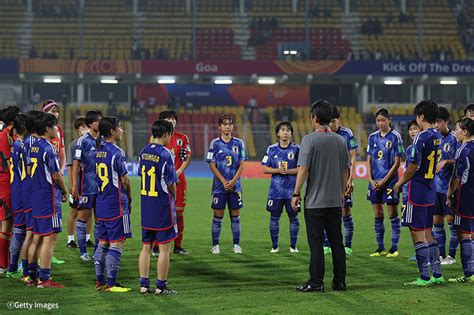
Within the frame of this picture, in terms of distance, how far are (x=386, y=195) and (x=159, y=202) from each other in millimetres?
4569

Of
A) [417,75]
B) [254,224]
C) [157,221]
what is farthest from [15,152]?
[417,75]

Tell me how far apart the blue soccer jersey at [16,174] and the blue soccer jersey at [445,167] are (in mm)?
5512

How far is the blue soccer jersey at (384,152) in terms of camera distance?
1295cm

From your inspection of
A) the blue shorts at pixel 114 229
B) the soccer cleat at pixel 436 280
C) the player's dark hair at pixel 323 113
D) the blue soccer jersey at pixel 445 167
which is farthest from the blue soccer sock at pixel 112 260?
the blue soccer jersey at pixel 445 167

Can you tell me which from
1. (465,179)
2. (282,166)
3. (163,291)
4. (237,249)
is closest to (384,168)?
(282,166)

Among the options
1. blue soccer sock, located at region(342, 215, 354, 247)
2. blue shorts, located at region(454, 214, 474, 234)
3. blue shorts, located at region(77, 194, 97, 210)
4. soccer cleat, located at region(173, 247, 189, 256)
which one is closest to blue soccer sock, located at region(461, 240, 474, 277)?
blue shorts, located at region(454, 214, 474, 234)

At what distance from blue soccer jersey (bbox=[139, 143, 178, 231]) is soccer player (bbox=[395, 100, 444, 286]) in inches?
105

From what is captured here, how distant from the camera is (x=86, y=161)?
37.9 ft

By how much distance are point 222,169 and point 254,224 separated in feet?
14.9

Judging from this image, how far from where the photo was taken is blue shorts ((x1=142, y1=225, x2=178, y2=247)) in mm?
9555

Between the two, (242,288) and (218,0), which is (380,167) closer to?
(242,288)

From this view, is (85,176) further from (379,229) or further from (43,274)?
(379,229)

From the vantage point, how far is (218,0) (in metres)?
45.0

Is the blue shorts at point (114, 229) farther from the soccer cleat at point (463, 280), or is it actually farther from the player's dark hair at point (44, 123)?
the soccer cleat at point (463, 280)
